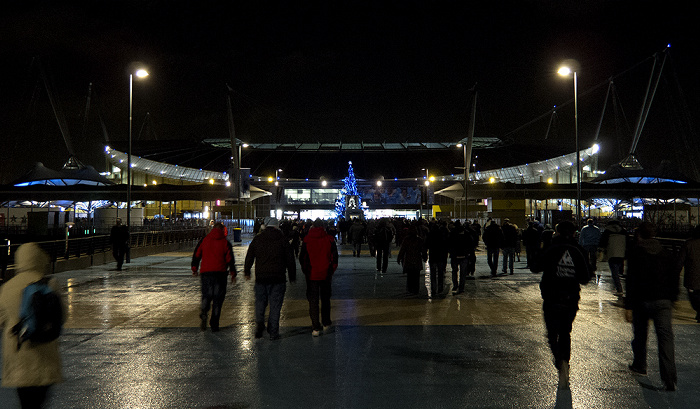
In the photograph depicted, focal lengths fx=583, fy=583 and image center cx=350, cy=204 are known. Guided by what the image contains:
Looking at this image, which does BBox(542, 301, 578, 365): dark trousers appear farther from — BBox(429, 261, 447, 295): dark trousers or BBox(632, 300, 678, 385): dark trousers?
BBox(429, 261, 447, 295): dark trousers

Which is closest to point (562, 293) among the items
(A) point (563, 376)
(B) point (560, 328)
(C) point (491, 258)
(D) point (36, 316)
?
(B) point (560, 328)

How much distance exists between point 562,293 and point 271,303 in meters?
3.92

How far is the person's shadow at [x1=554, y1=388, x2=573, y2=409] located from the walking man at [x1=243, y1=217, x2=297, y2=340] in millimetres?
3825

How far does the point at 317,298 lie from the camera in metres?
8.31

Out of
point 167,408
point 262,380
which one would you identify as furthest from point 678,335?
point 167,408

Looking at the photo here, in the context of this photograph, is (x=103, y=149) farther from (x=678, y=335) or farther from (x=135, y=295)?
(x=678, y=335)

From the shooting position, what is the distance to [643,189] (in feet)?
163

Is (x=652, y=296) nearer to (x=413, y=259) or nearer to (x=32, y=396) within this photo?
(x=32, y=396)

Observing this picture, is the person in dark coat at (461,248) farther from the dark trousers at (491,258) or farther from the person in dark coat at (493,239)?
the dark trousers at (491,258)

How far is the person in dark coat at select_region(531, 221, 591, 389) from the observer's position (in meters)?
5.52

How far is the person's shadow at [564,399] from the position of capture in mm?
4961

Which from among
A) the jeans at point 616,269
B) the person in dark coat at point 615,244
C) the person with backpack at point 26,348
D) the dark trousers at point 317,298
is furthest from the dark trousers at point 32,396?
the jeans at point 616,269

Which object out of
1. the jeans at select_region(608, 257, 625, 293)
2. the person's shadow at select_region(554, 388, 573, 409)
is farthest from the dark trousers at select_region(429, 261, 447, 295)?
the person's shadow at select_region(554, 388, 573, 409)

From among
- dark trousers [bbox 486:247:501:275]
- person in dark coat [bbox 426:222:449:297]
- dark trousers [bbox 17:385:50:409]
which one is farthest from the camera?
dark trousers [bbox 486:247:501:275]
